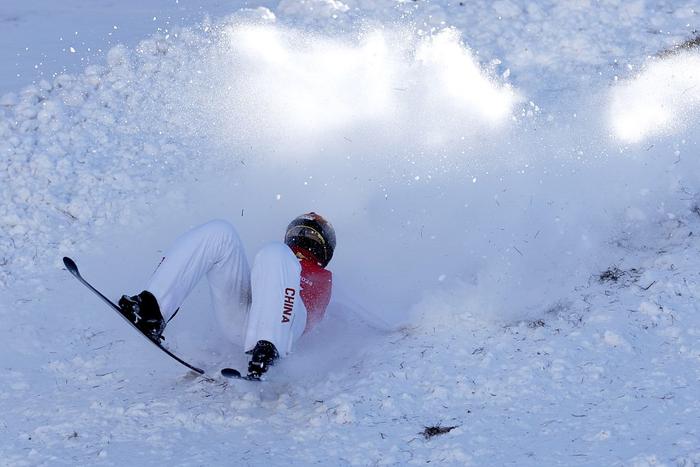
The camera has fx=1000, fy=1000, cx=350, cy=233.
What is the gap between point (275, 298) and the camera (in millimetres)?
6004

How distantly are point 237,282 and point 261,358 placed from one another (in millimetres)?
781

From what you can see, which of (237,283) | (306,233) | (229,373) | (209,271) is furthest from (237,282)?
(229,373)

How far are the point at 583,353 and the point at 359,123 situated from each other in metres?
4.01

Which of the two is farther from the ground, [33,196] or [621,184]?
[621,184]

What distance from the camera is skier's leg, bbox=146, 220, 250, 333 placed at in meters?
5.99

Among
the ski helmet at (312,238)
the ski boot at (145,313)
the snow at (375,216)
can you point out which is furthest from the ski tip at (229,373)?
the ski helmet at (312,238)

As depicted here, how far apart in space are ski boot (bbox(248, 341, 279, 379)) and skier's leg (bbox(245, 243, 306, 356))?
0.04 meters

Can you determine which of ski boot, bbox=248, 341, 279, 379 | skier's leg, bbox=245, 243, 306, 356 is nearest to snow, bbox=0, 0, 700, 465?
ski boot, bbox=248, 341, 279, 379

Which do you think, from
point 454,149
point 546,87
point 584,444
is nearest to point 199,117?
point 454,149

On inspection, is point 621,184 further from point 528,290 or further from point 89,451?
point 89,451

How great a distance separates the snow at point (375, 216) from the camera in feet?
18.5

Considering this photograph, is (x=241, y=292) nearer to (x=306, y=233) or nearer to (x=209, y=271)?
(x=209, y=271)

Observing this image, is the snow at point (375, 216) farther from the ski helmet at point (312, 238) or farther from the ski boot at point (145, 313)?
the ski helmet at point (312, 238)

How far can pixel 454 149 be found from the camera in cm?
905
